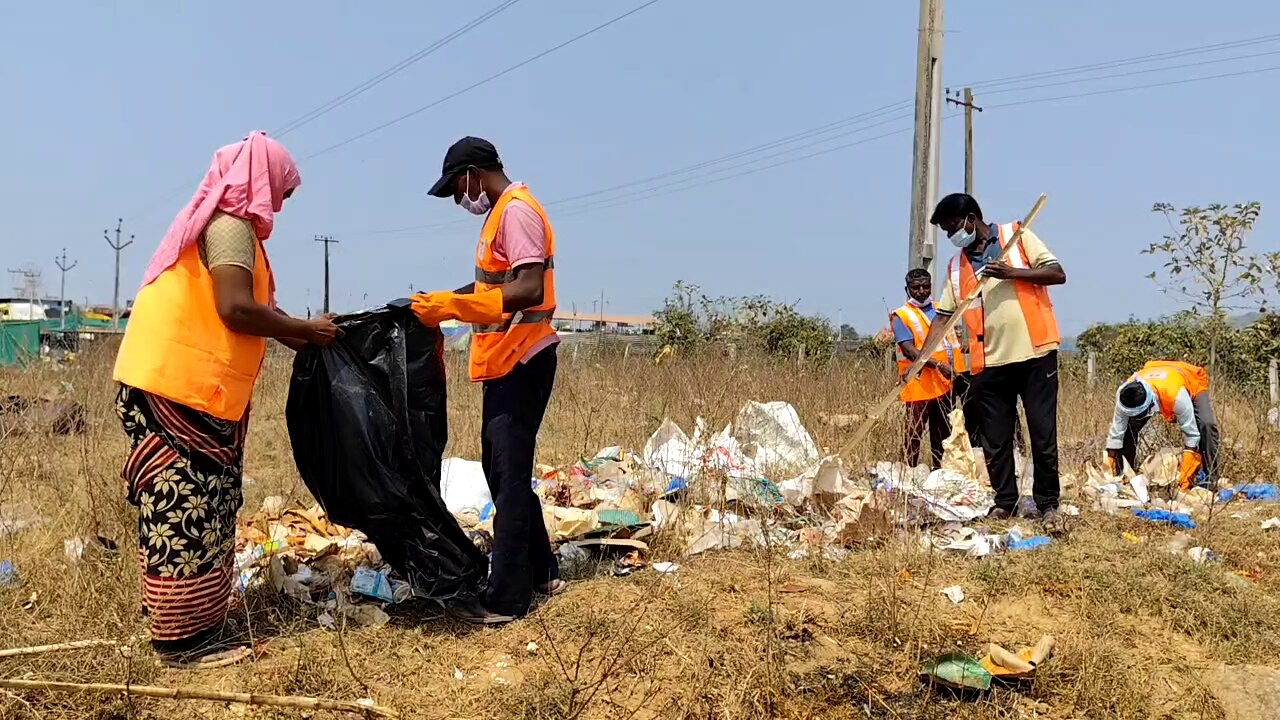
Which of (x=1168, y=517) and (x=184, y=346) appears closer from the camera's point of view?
(x=184, y=346)

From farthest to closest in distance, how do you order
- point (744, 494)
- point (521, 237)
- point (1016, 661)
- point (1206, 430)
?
1. point (1206, 430)
2. point (744, 494)
3. point (521, 237)
4. point (1016, 661)

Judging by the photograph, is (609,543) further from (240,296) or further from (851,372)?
(851,372)

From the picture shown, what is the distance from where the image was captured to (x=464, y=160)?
2.88 metres

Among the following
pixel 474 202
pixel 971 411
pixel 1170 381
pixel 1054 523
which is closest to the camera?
pixel 474 202

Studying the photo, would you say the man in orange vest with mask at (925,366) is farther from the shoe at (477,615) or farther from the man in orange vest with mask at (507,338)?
the shoe at (477,615)

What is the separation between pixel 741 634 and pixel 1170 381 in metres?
3.67

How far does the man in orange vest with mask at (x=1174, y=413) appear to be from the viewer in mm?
4812

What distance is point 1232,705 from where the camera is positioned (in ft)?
7.84

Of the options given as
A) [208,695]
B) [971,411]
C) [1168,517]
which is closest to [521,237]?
[208,695]

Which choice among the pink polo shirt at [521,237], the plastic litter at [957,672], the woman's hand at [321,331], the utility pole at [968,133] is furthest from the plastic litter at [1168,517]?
the utility pole at [968,133]

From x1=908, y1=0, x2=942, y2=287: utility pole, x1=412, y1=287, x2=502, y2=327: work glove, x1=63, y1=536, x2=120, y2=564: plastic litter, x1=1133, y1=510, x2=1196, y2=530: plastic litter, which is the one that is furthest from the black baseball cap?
x1=908, y1=0, x2=942, y2=287: utility pole

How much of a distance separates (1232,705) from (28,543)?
13.3ft

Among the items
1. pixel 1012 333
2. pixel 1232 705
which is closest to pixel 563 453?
pixel 1012 333

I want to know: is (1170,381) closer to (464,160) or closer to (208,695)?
(464,160)
